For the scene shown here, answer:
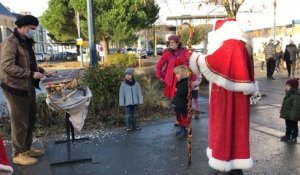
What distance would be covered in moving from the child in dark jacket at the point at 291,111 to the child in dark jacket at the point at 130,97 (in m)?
2.68

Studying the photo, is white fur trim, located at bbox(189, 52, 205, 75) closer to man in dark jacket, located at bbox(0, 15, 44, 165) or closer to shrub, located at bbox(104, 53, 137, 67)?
man in dark jacket, located at bbox(0, 15, 44, 165)

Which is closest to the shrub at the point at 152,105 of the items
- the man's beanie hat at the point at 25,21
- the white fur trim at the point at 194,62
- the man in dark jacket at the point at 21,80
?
the man in dark jacket at the point at 21,80

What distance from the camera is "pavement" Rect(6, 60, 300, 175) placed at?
553cm

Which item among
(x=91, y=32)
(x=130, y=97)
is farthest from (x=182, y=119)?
Answer: (x=91, y=32)

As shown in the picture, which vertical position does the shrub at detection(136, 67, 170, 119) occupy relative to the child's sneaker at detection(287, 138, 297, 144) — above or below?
above

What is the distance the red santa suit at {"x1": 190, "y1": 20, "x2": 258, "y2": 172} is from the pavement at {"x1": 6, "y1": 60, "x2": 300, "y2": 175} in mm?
890

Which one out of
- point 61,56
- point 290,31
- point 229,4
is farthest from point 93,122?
point 61,56

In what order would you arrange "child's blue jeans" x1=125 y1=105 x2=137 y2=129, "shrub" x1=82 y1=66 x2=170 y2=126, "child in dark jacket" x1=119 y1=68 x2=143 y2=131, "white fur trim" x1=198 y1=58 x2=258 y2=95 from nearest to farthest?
"white fur trim" x1=198 y1=58 x2=258 y2=95 → "child in dark jacket" x1=119 y1=68 x2=143 y2=131 → "child's blue jeans" x1=125 y1=105 x2=137 y2=129 → "shrub" x1=82 y1=66 x2=170 y2=126

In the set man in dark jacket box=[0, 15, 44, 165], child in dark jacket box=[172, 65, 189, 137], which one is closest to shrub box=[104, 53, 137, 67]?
child in dark jacket box=[172, 65, 189, 137]

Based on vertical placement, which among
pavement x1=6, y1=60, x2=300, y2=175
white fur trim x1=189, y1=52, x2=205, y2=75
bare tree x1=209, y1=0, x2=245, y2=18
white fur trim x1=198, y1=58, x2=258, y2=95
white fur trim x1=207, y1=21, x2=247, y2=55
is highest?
bare tree x1=209, y1=0, x2=245, y2=18

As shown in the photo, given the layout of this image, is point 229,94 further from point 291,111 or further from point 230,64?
point 291,111

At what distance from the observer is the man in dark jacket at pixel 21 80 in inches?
221

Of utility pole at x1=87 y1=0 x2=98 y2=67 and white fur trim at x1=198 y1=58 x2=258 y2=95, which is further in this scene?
utility pole at x1=87 y1=0 x2=98 y2=67

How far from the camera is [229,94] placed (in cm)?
443
